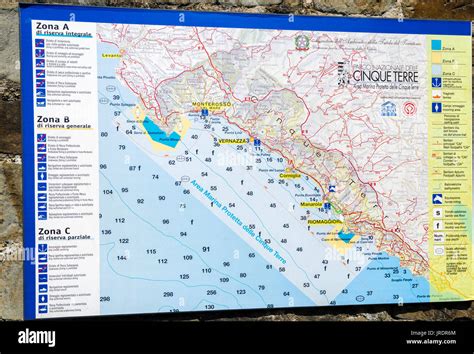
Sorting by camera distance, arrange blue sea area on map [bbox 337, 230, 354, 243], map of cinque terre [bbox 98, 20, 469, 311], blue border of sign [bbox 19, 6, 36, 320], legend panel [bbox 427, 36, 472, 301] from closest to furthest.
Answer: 1. blue border of sign [bbox 19, 6, 36, 320]
2. map of cinque terre [bbox 98, 20, 469, 311]
3. blue sea area on map [bbox 337, 230, 354, 243]
4. legend panel [bbox 427, 36, 472, 301]

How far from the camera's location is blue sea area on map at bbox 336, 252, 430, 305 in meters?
3.08

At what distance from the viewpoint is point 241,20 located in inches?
119

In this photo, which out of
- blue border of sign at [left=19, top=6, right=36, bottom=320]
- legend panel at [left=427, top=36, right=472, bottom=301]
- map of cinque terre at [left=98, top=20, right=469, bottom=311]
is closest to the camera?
blue border of sign at [left=19, top=6, right=36, bottom=320]

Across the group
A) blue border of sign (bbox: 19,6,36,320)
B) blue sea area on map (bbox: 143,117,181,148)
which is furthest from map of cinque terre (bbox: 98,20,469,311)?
blue border of sign (bbox: 19,6,36,320)

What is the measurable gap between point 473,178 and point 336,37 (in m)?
1.10

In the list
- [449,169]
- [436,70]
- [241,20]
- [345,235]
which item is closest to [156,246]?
[345,235]

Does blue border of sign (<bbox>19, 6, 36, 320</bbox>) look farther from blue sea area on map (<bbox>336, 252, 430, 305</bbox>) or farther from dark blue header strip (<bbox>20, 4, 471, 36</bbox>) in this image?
blue sea area on map (<bbox>336, 252, 430, 305</bbox>)

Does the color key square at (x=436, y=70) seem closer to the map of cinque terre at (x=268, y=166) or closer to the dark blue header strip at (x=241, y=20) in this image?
the map of cinque terre at (x=268, y=166)

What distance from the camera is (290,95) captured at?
3.04m

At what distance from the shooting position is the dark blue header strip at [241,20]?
2840 millimetres

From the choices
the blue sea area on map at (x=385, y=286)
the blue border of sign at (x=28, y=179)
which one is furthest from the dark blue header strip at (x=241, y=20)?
the blue sea area on map at (x=385, y=286)

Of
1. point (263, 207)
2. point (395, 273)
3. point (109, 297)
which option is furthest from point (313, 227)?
point (109, 297)

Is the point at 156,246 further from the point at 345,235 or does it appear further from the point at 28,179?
the point at 345,235

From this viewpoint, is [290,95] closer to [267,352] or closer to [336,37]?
[336,37]
